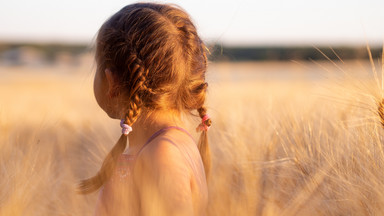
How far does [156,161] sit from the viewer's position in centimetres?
114

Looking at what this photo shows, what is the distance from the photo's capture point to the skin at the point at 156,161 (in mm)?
1099

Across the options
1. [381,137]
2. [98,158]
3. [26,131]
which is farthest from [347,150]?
[26,131]

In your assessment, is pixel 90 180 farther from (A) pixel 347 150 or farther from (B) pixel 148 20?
(A) pixel 347 150

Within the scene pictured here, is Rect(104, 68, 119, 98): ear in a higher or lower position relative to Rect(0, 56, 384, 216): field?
higher

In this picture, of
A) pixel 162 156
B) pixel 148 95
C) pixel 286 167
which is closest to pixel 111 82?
pixel 148 95

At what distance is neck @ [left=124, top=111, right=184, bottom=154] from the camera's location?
130 centimetres

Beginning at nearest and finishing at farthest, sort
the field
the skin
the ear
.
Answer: the skin < the field < the ear

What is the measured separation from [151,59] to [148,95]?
0.11m

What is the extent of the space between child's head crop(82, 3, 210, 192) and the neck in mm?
20

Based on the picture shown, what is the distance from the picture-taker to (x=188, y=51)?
134 cm

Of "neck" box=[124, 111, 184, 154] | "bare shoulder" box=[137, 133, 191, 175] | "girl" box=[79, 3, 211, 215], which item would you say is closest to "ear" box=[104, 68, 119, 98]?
"girl" box=[79, 3, 211, 215]

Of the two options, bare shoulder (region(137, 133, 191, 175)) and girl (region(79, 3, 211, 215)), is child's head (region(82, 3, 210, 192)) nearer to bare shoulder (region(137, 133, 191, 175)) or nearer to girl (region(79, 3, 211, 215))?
girl (region(79, 3, 211, 215))

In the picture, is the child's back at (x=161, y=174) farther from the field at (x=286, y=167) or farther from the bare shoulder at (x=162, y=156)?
the field at (x=286, y=167)

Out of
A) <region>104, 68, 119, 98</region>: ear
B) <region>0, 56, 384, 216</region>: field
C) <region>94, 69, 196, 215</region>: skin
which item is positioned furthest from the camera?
<region>104, 68, 119, 98</region>: ear
